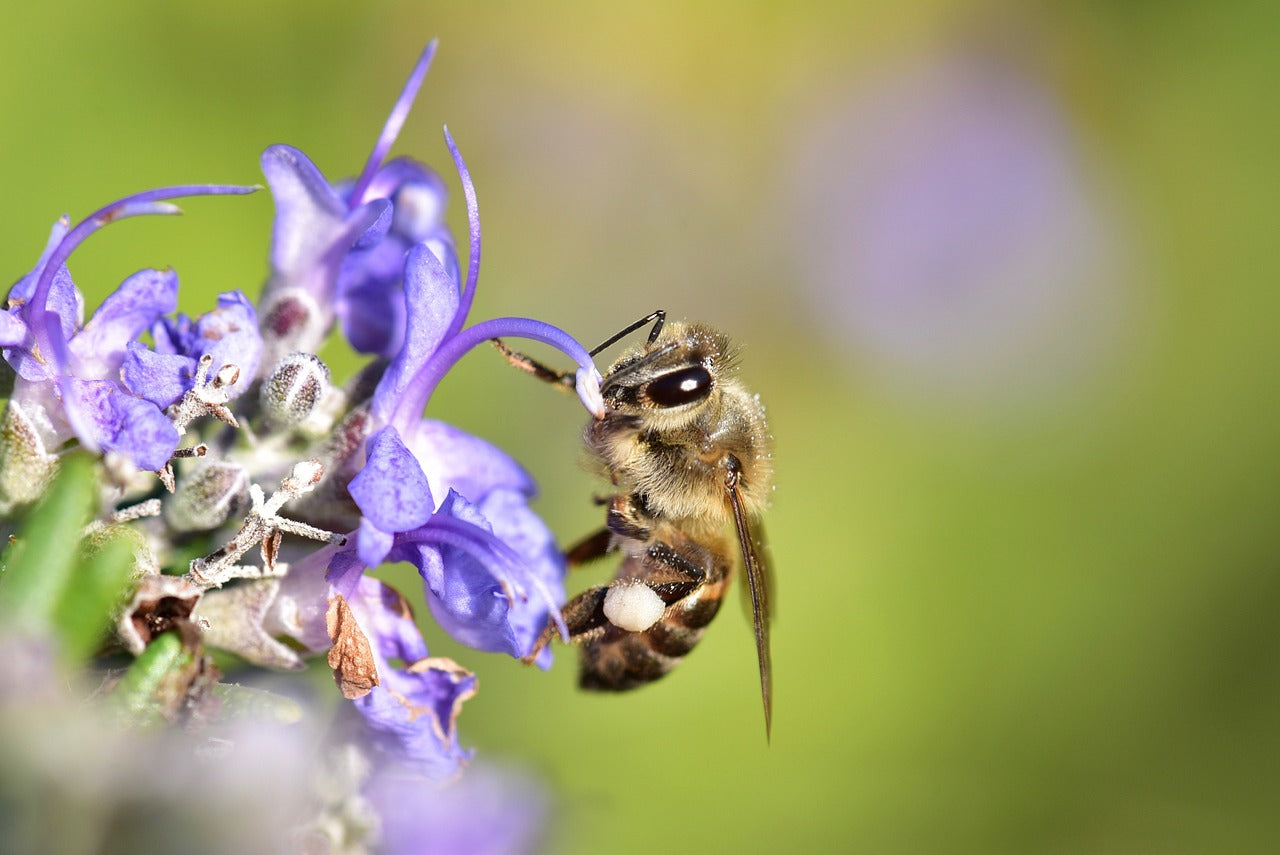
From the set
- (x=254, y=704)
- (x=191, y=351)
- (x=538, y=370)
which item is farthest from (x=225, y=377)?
(x=538, y=370)

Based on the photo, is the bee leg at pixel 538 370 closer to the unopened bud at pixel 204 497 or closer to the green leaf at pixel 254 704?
the unopened bud at pixel 204 497

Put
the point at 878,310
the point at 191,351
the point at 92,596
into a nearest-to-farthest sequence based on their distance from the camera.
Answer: the point at 92,596
the point at 191,351
the point at 878,310

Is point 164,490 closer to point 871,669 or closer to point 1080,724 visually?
point 871,669

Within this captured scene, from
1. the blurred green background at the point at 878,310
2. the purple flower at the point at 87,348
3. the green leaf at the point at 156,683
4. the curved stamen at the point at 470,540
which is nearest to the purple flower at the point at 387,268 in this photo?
the purple flower at the point at 87,348

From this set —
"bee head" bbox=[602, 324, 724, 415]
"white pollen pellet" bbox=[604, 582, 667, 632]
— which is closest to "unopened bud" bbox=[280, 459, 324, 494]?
"bee head" bbox=[602, 324, 724, 415]

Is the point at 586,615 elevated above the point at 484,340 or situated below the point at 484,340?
Answer: below

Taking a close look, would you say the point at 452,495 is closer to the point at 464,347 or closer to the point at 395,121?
the point at 464,347

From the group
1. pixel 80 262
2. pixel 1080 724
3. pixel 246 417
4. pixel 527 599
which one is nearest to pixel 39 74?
pixel 80 262
